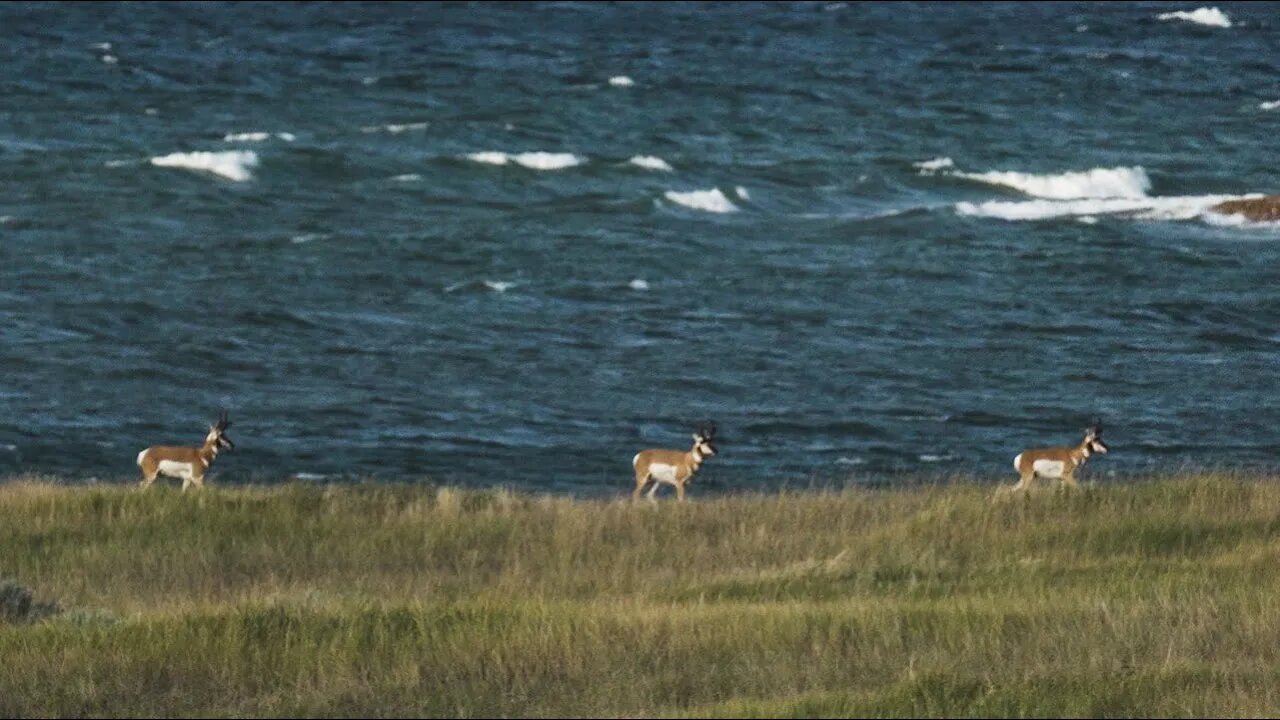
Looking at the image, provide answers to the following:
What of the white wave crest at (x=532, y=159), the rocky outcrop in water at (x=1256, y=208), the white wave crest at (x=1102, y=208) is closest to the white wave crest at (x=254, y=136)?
the white wave crest at (x=532, y=159)

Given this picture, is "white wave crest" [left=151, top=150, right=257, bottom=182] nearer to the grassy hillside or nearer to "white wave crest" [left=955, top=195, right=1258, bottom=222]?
"white wave crest" [left=955, top=195, right=1258, bottom=222]

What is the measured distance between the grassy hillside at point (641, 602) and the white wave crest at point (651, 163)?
33813 mm

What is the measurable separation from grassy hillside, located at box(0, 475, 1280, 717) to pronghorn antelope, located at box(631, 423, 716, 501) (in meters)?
1.02

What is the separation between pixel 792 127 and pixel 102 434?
3653 cm

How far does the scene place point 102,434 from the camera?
26938 mm

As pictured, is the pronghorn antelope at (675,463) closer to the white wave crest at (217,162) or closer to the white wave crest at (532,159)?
the white wave crest at (217,162)

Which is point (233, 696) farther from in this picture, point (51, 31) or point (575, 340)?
point (51, 31)

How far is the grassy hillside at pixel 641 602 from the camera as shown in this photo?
39.2ft

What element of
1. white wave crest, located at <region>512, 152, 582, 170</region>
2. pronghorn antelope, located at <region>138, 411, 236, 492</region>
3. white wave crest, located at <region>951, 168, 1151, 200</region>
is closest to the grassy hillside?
pronghorn antelope, located at <region>138, 411, 236, 492</region>

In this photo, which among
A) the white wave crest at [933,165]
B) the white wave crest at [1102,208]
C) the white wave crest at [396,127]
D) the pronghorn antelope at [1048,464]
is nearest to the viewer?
the pronghorn antelope at [1048,464]

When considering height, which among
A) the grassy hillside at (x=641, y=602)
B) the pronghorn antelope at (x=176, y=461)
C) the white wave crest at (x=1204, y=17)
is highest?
the white wave crest at (x=1204, y=17)

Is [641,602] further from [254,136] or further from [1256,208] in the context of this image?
[254,136]

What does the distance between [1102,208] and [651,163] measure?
10.4 m

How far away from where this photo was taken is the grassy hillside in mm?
11945
